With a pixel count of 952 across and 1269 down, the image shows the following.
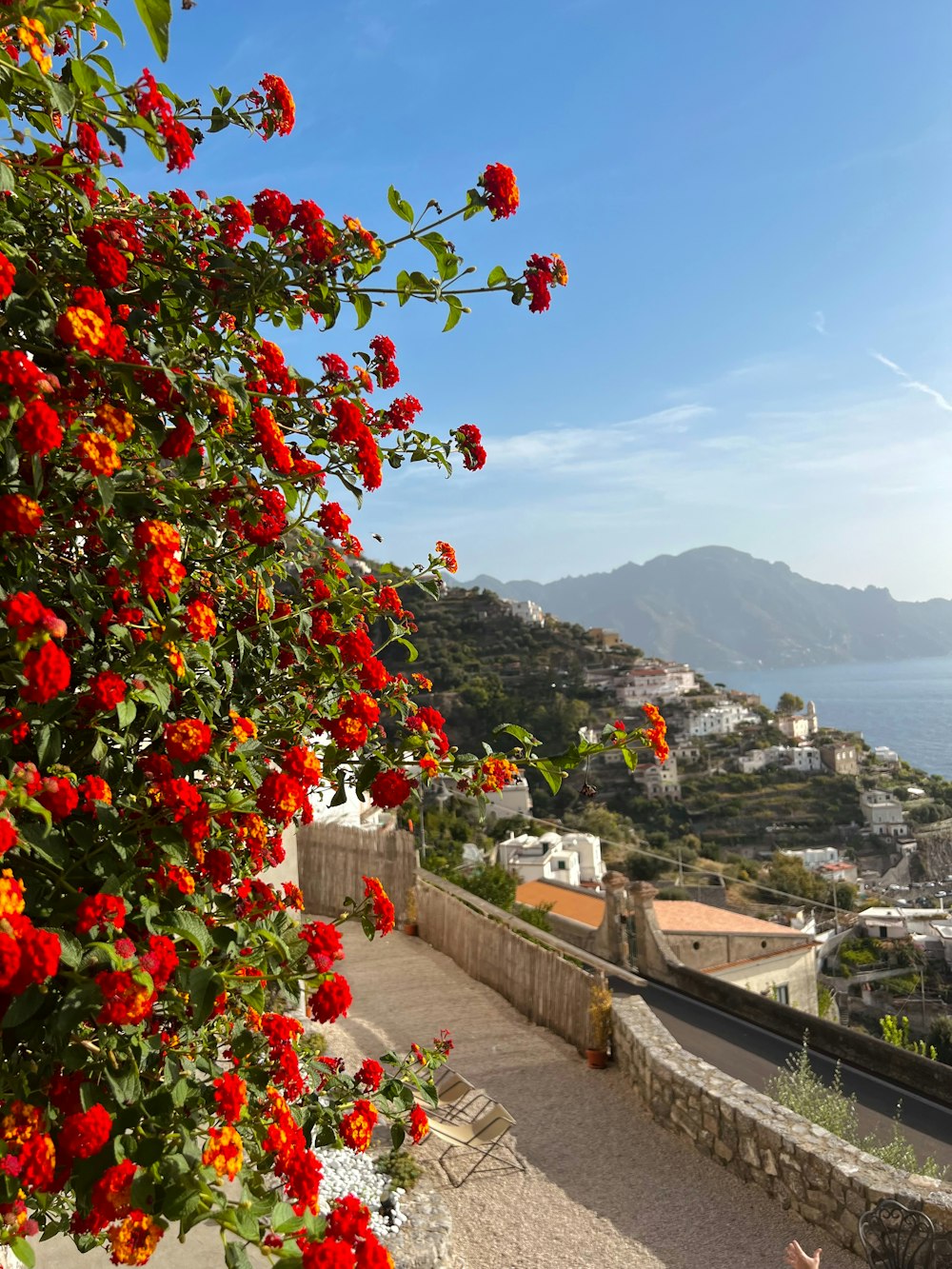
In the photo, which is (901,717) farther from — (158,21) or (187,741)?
(158,21)

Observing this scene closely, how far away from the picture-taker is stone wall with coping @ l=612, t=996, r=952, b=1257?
15.8 feet

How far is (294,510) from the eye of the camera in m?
2.15

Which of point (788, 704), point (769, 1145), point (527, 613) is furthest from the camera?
point (788, 704)

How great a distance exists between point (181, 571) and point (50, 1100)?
818mm

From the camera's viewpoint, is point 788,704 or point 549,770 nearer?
point 549,770

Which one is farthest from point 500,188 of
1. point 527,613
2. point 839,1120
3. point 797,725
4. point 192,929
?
point 797,725

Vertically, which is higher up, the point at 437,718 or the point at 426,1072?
the point at 437,718

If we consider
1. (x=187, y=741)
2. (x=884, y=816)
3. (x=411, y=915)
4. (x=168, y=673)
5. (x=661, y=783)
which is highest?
(x=168, y=673)

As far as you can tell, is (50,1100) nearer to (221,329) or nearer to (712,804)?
(221,329)

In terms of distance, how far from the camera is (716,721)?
219 ft

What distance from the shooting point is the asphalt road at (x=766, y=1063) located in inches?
288

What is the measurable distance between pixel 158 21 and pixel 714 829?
52.1m

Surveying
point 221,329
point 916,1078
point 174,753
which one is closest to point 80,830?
point 174,753

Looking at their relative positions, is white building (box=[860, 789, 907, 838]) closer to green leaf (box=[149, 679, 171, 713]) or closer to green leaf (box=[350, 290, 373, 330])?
green leaf (box=[350, 290, 373, 330])
